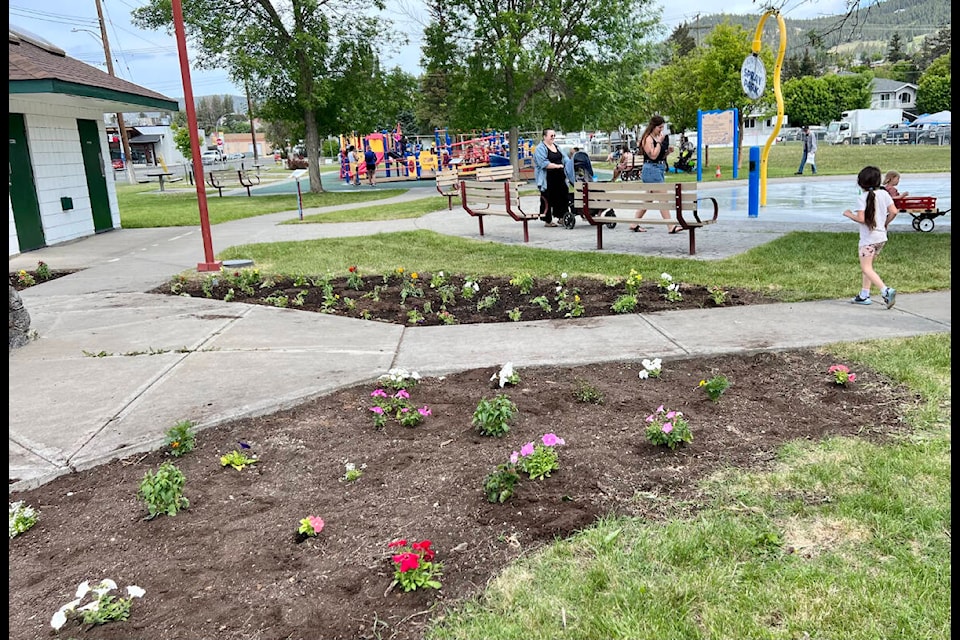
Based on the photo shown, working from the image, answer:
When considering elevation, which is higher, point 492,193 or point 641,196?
point 492,193

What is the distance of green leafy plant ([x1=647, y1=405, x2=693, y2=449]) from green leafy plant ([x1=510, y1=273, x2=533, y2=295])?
3854mm

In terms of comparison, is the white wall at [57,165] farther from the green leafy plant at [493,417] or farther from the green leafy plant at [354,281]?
the green leafy plant at [493,417]

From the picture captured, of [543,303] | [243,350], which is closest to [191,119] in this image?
[243,350]

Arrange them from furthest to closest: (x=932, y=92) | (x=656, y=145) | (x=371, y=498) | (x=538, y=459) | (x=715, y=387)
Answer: (x=932, y=92)
(x=656, y=145)
(x=715, y=387)
(x=538, y=459)
(x=371, y=498)

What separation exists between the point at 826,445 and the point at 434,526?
1.96 meters

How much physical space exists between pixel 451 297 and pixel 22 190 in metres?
10.6

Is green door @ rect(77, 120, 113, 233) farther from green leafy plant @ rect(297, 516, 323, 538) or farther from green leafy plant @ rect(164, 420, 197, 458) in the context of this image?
green leafy plant @ rect(297, 516, 323, 538)

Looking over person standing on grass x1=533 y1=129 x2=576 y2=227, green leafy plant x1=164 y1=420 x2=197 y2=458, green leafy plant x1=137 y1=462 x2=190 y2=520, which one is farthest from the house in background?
green leafy plant x1=137 y1=462 x2=190 y2=520

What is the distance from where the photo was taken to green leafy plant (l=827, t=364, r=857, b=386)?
448cm

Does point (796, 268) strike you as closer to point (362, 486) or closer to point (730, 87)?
point (362, 486)

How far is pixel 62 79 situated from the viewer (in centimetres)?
1241

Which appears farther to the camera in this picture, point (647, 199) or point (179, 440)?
point (647, 199)

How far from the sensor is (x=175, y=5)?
9016 mm

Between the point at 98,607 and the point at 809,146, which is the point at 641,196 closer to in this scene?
the point at 98,607
